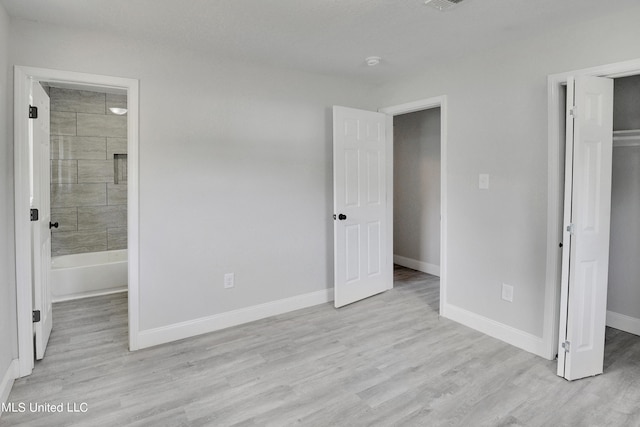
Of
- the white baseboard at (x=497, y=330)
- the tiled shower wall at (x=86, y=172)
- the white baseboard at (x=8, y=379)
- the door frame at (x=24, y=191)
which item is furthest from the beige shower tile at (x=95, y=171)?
the white baseboard at (x=497, y=330)

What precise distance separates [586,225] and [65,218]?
526cm

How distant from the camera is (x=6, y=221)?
235 centimetres

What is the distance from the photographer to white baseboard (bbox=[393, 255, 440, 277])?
505 cm

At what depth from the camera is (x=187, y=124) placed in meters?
3.04

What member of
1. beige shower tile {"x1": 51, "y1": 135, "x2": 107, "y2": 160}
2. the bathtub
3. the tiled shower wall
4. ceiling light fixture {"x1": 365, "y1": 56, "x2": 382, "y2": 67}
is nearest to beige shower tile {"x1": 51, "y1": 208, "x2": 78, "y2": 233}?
the tiled shower wall

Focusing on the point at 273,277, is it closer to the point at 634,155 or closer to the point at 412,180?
the point at 412,180

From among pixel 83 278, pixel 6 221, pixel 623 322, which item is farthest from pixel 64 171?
pixel 623 322

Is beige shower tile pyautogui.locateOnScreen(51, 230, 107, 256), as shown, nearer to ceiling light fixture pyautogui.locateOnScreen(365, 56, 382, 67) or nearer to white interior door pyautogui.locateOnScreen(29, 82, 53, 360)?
white interior door pyautogui.locateOnScreen(29, 82, 53, 360)

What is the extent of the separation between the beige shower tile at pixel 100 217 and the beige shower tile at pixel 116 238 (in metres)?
0.06

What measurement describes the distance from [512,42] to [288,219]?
2398 mm

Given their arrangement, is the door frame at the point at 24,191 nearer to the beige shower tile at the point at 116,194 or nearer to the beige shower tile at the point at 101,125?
the beige shower tile at the point at 101,125

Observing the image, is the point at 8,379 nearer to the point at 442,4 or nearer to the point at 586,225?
the point at 442,4

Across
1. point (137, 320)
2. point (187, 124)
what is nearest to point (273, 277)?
point (137, 320)

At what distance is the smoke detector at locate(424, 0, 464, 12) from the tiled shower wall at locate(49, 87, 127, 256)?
13.3 ft
